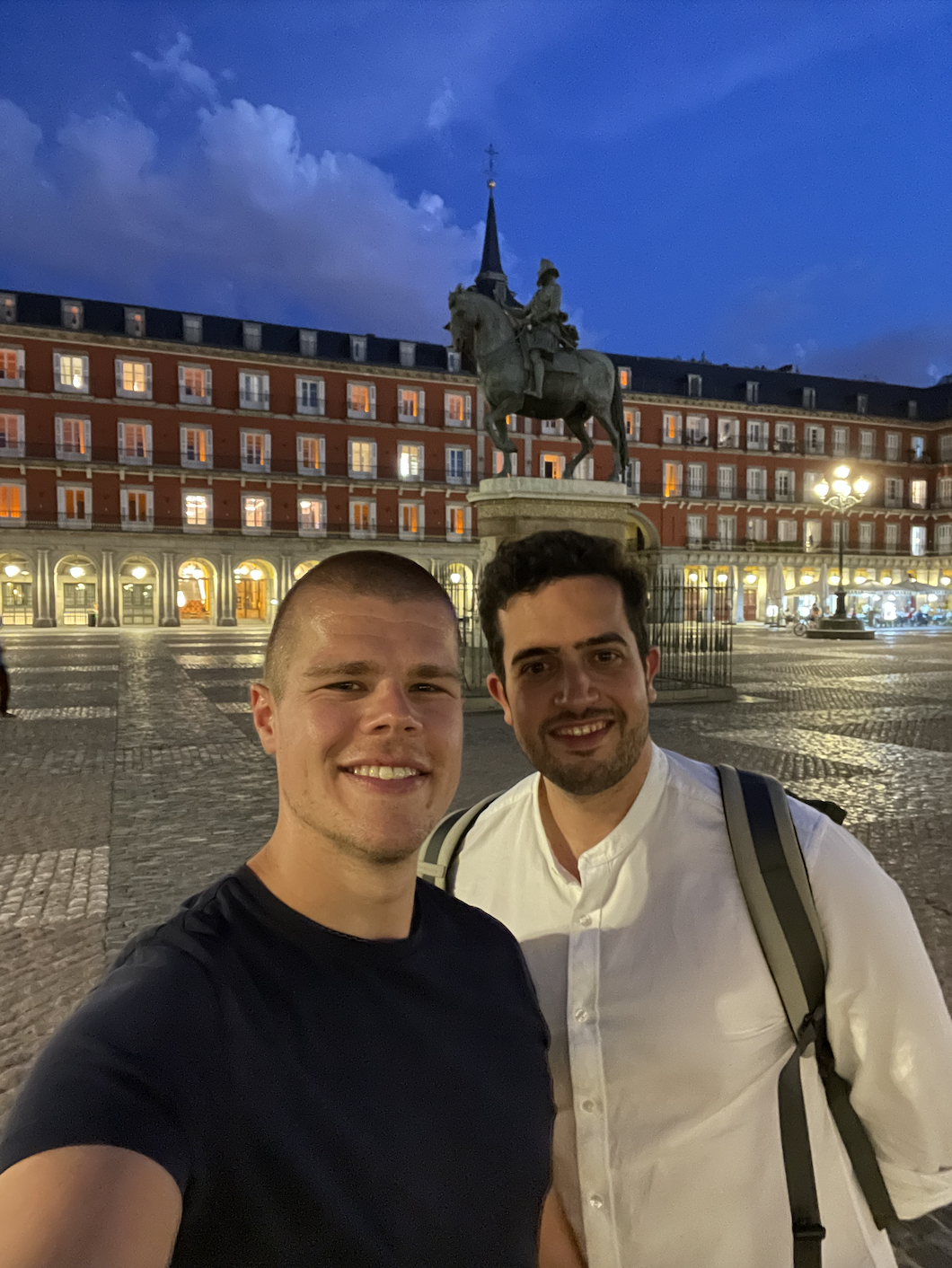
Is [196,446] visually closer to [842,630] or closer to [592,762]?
[842,630]

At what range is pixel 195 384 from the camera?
3731 cm

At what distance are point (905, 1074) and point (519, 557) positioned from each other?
1121mm

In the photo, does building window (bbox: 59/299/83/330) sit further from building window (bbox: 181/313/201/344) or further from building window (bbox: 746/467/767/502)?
building window (bbox: 746/467/767/502)

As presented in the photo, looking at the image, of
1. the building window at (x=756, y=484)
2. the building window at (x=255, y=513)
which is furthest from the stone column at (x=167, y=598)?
the building window at (x=756, y=484)

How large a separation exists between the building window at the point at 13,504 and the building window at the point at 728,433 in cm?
3412

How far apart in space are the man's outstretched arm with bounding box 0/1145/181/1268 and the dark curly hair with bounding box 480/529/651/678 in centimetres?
116

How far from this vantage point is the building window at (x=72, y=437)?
35.1m

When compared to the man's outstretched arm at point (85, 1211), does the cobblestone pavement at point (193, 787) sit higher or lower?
lower

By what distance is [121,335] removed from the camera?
35781 mm

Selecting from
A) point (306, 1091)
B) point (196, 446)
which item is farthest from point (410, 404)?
point (306, 1091)

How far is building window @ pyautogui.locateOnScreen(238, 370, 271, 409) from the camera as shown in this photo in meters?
38.1

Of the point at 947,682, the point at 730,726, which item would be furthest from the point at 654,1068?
the point at 947,682

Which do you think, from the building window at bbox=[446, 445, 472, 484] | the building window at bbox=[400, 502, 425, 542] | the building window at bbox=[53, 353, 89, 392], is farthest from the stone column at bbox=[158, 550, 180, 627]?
the building window at bbox=[446, 445, 472, 484]

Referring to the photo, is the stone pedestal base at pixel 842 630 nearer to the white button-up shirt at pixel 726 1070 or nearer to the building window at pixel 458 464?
the building window at pixel 458 464
